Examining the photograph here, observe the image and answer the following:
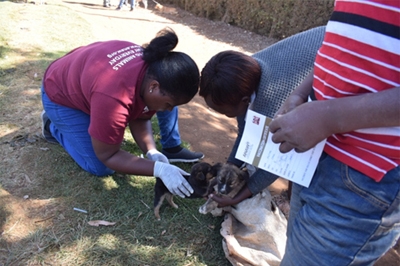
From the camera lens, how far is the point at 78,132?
11.2 feet

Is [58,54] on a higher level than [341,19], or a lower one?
lower

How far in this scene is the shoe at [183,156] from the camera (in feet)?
13.0

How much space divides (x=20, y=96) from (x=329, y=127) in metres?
4.68

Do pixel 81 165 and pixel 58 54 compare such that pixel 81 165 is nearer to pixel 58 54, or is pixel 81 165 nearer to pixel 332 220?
pixel 332 220

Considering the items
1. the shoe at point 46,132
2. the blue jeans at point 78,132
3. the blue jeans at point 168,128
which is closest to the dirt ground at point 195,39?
the blue jeans at point 168,128

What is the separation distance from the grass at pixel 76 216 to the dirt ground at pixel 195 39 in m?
0.62

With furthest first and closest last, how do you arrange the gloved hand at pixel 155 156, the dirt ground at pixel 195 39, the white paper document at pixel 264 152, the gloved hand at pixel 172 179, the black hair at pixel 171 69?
the dirt ground at pixel 195 39 < the gloved hand at pixel 155 156 < the gloved hand at pixel 172 179 < the black hair at pixel 171 69 < the white paper document at pixel 264 152

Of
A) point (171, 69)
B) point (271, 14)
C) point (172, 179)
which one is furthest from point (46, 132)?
point (271, 14)

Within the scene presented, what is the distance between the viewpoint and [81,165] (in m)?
3.52

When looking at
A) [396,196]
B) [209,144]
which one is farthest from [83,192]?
[396,196]

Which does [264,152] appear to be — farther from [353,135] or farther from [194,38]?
[194,38]

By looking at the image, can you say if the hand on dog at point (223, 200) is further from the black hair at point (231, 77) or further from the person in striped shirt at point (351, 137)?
the person in striped shirt at point (351, 137)

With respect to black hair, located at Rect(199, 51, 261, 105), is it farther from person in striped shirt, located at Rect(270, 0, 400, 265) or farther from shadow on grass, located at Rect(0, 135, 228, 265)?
shadow on grass, located at Rect(0, 135, 228, 265)

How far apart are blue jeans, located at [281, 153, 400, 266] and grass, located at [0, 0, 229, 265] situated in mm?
1555
